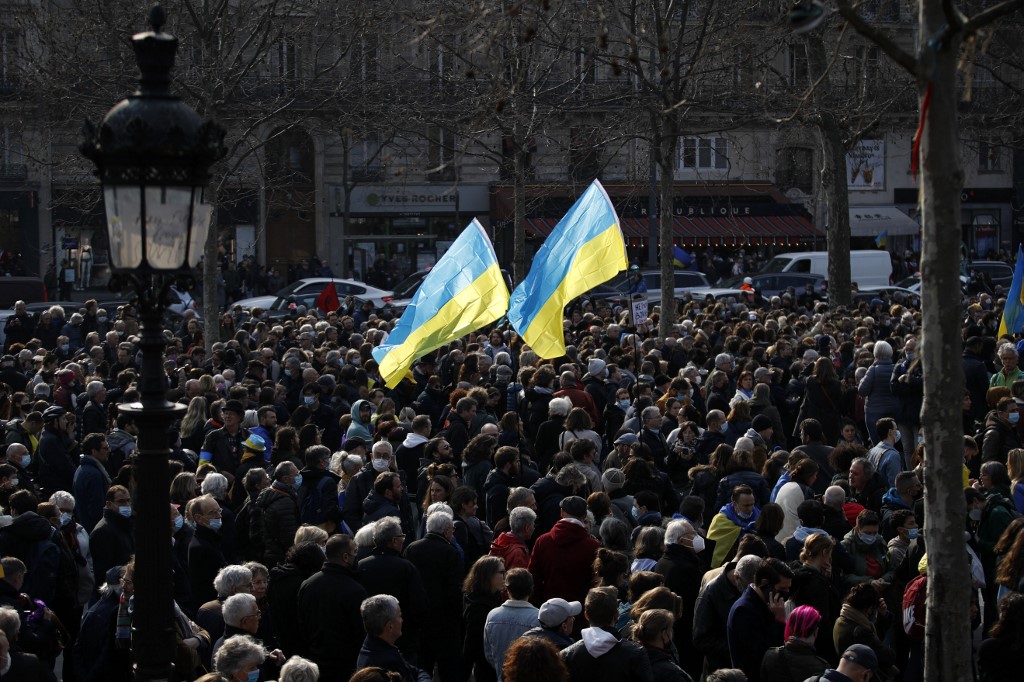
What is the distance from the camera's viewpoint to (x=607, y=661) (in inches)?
259

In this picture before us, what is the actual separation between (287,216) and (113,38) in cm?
2421

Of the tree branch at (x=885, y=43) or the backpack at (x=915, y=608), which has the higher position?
Result: the tree branch at (x=885, y=43)

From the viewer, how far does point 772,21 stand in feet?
75.6

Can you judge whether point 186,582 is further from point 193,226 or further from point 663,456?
point 663,456

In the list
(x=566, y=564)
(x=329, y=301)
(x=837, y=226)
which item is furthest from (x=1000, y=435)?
(x=329, y=301)

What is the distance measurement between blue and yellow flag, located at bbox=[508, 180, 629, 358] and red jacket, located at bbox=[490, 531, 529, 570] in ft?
11.7

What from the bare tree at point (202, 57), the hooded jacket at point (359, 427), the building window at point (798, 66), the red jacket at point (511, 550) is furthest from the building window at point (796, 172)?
the red jacket at point (511, 550)

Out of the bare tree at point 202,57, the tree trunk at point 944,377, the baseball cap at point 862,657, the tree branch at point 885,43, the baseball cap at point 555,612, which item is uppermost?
the bare tree at point 202,57

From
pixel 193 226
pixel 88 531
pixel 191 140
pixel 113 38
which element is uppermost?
pixel 113 38

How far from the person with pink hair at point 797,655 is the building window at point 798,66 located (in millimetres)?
19585

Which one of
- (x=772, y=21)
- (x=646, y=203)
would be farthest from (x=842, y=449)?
(x=646, y=203)

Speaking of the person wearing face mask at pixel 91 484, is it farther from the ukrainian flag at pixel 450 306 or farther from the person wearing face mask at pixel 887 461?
the person wearing face mask at pixel 887 461

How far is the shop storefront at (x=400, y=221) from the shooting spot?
150 ft

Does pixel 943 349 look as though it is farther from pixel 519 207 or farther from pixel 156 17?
pixel 519 207
